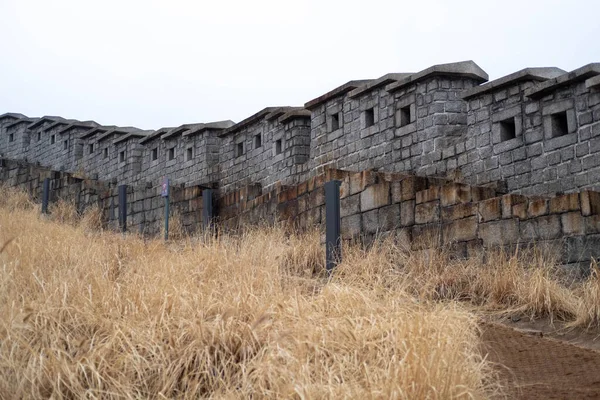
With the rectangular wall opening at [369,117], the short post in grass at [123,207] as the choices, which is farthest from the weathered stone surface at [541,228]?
the short post in grass at [123,207]

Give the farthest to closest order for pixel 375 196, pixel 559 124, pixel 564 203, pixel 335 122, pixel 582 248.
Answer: pixel 335 122 < pixel 559 124 < pixel 375 196 < pixel 564 203 < pixel 582 248

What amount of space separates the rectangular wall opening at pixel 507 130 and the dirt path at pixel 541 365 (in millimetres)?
5428

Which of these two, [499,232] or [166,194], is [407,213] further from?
[166,194]

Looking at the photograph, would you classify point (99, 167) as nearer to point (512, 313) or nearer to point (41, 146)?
point (41, 146)

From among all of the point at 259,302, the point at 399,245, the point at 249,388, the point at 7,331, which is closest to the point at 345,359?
the point at 249,388

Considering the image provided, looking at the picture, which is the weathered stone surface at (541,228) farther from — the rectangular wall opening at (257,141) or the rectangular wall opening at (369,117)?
the rectangular wall opening at (257,141)

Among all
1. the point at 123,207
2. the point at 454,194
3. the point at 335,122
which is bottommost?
the point at 454,194

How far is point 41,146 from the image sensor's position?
2614cm

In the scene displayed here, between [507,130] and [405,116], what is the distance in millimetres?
2265

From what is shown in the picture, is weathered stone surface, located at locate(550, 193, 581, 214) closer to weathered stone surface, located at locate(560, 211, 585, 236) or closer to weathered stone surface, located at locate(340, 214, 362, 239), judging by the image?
weathered stone surface, located at locate(560, 211, 585, 236)

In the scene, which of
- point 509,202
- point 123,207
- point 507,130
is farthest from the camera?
point 123,207

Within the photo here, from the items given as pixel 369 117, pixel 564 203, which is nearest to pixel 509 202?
pixel 564 203

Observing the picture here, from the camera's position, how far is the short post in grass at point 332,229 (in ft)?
23.6

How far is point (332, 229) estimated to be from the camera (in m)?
7.34
